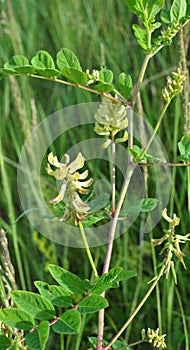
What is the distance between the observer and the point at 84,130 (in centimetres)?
157

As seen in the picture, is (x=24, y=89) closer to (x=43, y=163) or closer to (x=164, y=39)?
(x=43, y=163)

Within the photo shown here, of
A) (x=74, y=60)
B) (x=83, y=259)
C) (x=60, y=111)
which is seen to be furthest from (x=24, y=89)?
(x=74, y=60)

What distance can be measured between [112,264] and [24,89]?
63 cm

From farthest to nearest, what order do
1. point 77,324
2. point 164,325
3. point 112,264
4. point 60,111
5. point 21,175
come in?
point 60,111 < point 21,175 < point 112,264 < point 164,325 < point 77,324

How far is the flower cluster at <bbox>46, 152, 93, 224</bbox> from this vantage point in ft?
2.10

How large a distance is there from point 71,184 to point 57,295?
13 centimetres

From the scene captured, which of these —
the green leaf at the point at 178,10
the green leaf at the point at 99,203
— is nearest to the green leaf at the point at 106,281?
the green leaf at the point at 99,203

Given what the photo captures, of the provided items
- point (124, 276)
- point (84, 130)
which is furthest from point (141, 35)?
point (84, 130)

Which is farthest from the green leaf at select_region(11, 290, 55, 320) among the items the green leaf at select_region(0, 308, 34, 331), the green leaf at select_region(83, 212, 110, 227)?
the green leaf at select_region(83, 212, 110, 227)

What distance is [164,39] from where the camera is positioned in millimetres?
715

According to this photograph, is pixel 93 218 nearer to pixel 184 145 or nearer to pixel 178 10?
pixel 184 145

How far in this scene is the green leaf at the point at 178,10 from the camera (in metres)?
0.74

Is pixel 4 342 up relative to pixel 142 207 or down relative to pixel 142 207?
down

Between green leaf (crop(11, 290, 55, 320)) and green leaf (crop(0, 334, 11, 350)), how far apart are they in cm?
5
